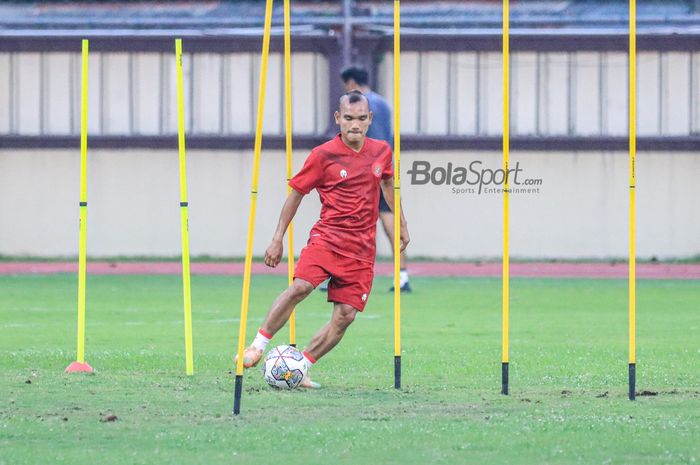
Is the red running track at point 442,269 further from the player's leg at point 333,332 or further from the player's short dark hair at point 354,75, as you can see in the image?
the player's leg at point 333,332

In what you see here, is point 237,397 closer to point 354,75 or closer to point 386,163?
point 386,163

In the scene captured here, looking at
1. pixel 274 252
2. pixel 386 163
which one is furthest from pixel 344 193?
pixel 274 252

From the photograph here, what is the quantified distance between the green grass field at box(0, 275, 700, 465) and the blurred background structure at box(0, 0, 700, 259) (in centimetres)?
833

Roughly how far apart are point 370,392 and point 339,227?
1.07 m

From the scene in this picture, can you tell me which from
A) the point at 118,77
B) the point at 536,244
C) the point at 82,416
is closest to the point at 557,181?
the point at 536,244

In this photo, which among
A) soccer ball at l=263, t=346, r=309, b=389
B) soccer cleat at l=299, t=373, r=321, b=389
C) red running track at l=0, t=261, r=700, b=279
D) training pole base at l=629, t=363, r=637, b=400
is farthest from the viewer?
red running track at l=0, t=261, r=700, b=279

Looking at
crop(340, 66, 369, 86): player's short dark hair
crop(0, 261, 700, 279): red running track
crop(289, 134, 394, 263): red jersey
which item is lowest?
crop(0, 261, 700, 279): red running track

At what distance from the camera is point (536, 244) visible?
25.1 meters

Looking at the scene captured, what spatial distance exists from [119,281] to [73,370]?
10275 mm

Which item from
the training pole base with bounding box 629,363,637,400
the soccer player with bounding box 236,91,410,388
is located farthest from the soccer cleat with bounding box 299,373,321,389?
the training pole base with bounding box 629,363,637,400

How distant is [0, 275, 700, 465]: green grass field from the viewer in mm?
7039

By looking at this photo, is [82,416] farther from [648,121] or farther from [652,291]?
[648,121]

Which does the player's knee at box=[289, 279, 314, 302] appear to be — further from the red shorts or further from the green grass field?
the green grass field

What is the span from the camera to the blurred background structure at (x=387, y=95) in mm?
24719
